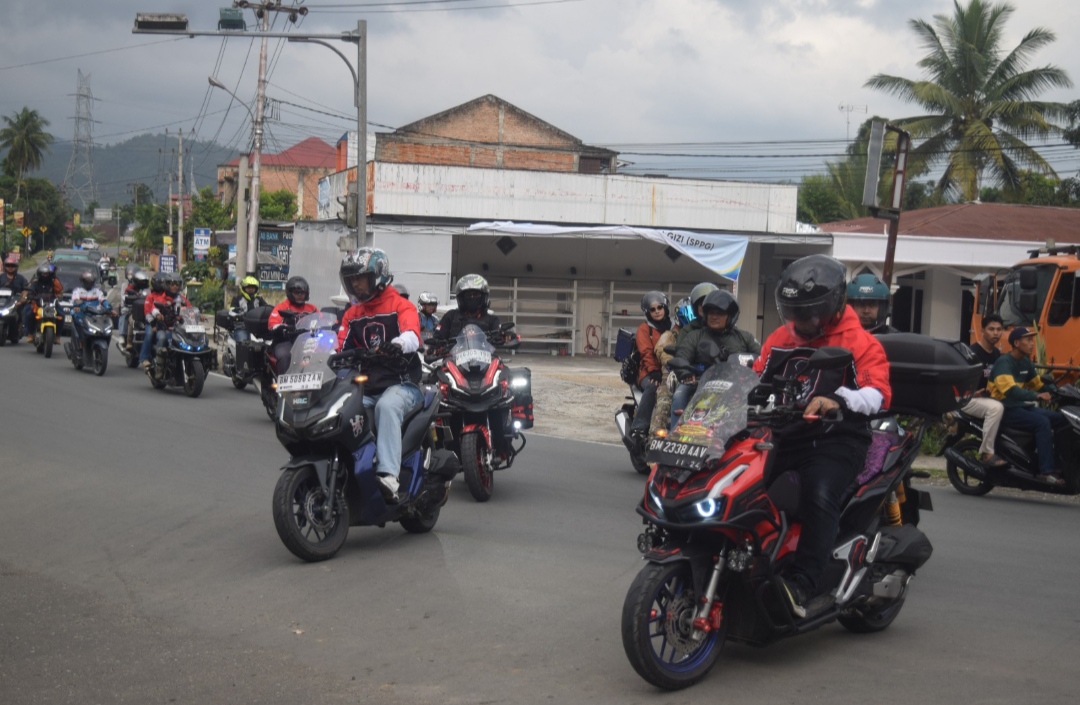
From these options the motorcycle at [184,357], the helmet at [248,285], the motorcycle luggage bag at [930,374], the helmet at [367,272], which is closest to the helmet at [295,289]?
the helmet at [248,285]

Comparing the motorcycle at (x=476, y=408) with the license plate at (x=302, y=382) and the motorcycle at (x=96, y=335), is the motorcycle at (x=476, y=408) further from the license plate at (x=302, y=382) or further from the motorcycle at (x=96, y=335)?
the motorcycle at (x=96, y=335)

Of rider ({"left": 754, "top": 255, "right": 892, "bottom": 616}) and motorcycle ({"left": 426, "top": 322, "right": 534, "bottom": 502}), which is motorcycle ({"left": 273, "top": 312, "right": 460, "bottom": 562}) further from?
rider ({"left": 754, "top": 255, "right": 892, "bottom": 616})

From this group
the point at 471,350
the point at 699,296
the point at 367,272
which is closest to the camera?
the point at 367,272

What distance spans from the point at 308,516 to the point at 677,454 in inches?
118

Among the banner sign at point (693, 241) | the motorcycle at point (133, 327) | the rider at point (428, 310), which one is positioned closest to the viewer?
the rider at point (428, 310)

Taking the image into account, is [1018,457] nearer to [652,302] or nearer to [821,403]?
[652,302]

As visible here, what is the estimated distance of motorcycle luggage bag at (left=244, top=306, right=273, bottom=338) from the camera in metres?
14.7

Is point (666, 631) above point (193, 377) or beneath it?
above

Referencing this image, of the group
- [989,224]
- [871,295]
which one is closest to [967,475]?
[871,295]

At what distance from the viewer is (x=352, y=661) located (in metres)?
5.35

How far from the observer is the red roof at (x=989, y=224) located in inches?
1169

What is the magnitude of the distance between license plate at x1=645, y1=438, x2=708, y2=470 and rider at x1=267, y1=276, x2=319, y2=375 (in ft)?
30.3

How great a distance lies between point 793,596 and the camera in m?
5.07

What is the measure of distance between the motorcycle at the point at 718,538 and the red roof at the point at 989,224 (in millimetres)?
24971
